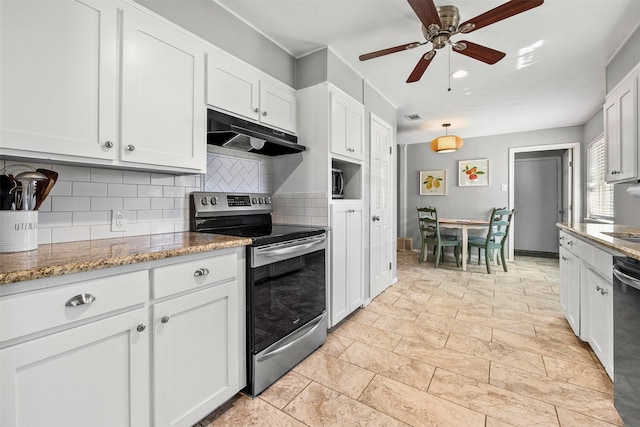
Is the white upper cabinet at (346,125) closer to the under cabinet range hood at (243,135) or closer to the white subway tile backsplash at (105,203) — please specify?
the under cabinet range hood at (243,135)

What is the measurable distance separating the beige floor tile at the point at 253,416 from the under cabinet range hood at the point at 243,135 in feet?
5.18

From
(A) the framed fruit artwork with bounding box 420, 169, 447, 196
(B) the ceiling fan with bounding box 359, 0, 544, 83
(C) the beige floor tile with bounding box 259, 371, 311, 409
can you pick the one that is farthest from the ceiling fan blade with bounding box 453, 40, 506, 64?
(A) the framed fruit artwork with bounding box 420, 169, 447, 196

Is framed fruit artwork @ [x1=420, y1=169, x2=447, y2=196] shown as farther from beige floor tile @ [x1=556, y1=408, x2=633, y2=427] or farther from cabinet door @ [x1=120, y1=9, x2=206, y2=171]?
cabinet door @ [x1=120, y1=9, x2=206, y2=171]

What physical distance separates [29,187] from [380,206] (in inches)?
114

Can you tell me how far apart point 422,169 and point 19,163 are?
605 cm

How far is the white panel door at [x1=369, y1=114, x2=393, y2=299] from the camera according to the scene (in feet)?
10.3

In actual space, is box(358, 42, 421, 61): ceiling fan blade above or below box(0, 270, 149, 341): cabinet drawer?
above

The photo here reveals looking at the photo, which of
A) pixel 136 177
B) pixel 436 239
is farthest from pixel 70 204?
pixel 436 239

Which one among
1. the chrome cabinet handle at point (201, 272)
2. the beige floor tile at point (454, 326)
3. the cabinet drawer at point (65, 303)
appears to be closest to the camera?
the cabinet drawer at point (65, 303)

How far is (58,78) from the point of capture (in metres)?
1.20

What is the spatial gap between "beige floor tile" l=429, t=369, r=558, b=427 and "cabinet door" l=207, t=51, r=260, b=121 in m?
2.16

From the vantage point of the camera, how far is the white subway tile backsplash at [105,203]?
5.07ft

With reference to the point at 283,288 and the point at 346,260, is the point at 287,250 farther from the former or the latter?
the point at 346,260

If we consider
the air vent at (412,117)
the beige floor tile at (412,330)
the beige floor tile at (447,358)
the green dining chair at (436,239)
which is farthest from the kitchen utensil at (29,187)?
the green dining chair at (436,239)
